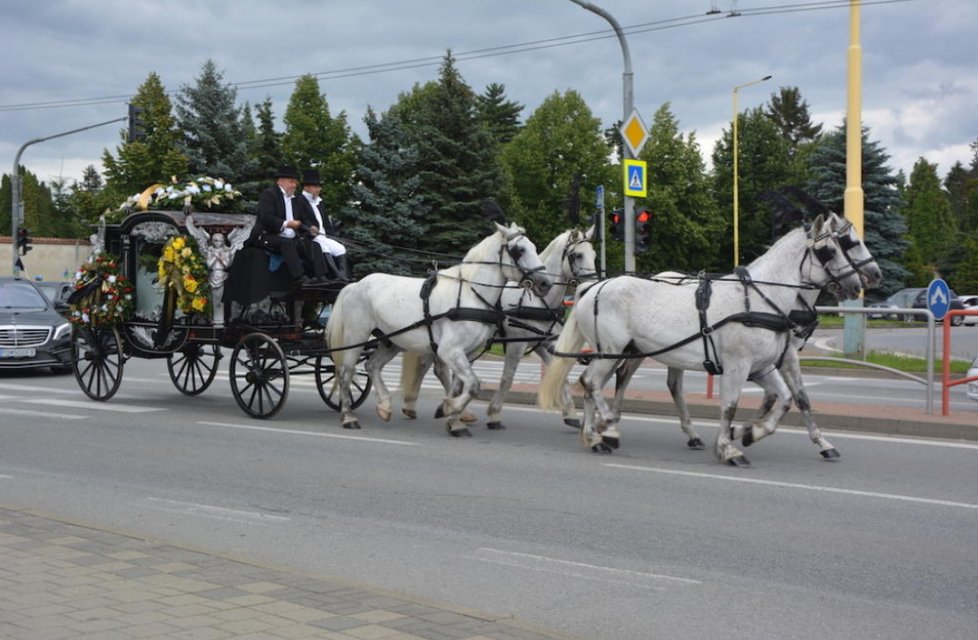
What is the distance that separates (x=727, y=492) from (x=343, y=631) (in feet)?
15.8

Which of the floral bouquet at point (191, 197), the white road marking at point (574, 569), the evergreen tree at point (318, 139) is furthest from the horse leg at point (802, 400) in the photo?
the evergreen tree at point (318, 139)

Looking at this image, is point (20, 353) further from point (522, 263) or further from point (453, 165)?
point (453, 165)

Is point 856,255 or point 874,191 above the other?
point 874,191

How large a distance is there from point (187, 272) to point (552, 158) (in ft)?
183

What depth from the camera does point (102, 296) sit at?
15.6m

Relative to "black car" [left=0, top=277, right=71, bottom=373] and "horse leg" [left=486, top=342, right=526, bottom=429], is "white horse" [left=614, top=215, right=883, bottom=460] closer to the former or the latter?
"horse leg" [left=486, top=342, right=526, bottom=429]

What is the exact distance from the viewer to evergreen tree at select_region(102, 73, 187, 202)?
165 feet

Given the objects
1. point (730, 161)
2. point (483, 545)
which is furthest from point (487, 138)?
point (483, 545)

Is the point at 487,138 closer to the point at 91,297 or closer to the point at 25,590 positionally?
the point at 91,297

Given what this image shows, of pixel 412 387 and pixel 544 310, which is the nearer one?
pixel 544 310

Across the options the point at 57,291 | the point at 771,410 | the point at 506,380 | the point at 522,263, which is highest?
the point at 522,263

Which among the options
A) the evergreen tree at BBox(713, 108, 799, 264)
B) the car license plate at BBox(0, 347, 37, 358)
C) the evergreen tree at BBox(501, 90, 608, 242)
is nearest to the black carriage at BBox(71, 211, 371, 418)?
the car license plate at BBox(0, 347, 37, 358)

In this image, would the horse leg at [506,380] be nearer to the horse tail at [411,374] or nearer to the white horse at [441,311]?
the white horse at [441,311]

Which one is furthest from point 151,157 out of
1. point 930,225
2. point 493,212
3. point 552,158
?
point 930,225
